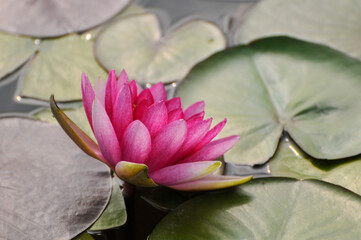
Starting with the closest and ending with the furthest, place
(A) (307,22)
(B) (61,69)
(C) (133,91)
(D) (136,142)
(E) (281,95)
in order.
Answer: (D) (136,142), (C) (133,91), (E) (281,95), (B) (61,69), (A) (307,22)

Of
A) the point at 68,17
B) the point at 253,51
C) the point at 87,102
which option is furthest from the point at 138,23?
the point at 87,102

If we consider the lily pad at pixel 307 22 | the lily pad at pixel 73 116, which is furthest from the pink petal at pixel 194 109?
the lily pad at pixel 307 22

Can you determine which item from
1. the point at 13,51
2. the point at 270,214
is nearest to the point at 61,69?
the point at 13,51

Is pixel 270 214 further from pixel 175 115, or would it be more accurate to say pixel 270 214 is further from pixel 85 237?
pixel 85 237

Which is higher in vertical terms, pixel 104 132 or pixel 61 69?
pixel 104 132

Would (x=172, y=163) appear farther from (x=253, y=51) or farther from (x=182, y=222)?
(x=253, y=51)

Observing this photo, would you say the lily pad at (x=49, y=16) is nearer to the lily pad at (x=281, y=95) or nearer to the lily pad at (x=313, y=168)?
the lily pad at (x=281, y=95)

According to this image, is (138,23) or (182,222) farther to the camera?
(138,23)
